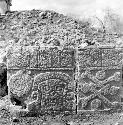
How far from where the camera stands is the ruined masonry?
613 cm

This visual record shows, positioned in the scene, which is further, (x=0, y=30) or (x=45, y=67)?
(x=0, y=30)

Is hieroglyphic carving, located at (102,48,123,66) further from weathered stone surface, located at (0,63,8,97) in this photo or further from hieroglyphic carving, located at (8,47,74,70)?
weathered stone surface, located at (0,63,8,97)

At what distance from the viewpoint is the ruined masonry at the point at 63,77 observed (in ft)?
20.1

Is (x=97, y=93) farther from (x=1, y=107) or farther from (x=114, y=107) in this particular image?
(x=1, y=107)

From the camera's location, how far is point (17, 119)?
589cm

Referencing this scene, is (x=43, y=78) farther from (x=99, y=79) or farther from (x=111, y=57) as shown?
(x=111, y=57)

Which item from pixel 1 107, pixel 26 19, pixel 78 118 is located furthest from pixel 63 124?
pixel 26 19

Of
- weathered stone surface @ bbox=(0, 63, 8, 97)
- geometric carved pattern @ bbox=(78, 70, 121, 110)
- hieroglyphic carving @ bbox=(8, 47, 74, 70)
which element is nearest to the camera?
hieroglyphic carving @ bbox=(8, 47, 74, 70)

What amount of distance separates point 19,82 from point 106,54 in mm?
1758

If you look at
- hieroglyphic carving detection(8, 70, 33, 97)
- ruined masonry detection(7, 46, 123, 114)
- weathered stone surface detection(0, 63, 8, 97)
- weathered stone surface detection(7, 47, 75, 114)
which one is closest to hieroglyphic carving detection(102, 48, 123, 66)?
ruined masonry detection(7, 46, 123, 114)

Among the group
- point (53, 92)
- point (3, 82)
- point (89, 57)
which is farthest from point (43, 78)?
point (3, 82)

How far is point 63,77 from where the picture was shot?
617 centimetres

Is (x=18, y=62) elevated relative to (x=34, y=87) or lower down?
elevated

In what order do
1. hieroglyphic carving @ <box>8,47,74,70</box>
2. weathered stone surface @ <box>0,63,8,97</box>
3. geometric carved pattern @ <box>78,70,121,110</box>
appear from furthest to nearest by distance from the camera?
weathered stone surface @ <box>0,63,8,97</box> → geometric carved pattern @ <box>78,70,121,110</box> → hieroglyphic carving @ <box>8,47,74,70</box>
